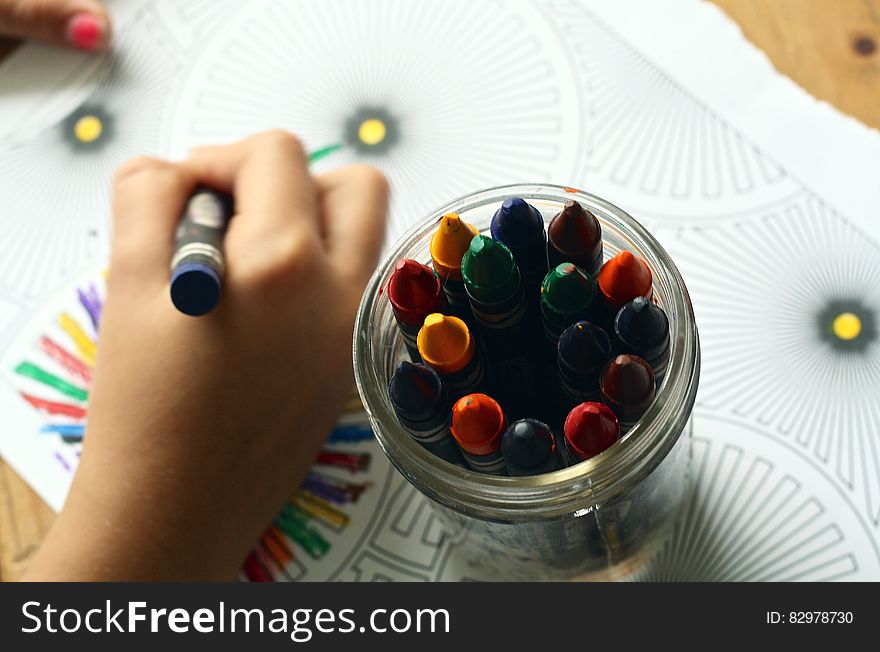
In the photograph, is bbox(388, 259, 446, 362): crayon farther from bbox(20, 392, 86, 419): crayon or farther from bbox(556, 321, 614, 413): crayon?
bbox(20, 392, 86, 419): crayon

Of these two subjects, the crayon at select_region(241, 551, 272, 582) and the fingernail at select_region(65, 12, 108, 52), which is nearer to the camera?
the crayon at select_region(241, 551, 272, 582)

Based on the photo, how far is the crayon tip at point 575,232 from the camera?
334 mm

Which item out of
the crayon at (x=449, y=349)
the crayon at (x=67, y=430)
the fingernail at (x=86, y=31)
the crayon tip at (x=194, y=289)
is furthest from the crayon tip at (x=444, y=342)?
the fingernail at (x=86, y=31)

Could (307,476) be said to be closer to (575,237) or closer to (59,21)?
(575,237)

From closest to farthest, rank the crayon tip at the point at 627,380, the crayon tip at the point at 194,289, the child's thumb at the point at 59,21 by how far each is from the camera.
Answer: the crayon tip at the point at 627,380, the crayon tip at the point at 194,289, the child's thumb at the point at 59,21

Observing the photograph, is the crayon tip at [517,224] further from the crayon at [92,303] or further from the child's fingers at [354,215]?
the crayon at [92,303]

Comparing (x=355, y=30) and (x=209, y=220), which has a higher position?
(x=355, y=30)

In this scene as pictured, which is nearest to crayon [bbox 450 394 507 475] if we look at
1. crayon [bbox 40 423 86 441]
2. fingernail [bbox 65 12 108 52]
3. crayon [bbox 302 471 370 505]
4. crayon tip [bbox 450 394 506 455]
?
crayon tip [bbox 450 394 506 455]

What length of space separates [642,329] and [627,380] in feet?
0.07

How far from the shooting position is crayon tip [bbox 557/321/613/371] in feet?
1.06
